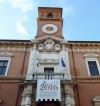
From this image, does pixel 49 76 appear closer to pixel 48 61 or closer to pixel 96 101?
pixel 48 61

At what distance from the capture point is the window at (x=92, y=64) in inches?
666

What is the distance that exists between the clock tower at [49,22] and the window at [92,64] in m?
4.11

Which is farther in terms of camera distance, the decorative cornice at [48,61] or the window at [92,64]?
the decorative cornice at [48,61]

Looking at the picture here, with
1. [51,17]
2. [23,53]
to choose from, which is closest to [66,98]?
[23,53]

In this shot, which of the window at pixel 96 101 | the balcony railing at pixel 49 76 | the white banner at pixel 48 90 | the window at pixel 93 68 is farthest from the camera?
the window at pixel 93 68

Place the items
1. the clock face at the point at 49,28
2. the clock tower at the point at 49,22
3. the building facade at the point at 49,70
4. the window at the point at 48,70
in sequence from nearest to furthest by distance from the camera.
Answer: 1. the building facade at the point at 49,70
2. the window at the point at 48,70
3. the clock tower at the point at 49,22
4. the clock face at the point at 49,28

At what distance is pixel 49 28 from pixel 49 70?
6.39 metres

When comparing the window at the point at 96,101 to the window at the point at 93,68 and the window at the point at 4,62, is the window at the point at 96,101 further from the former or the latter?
the window at the point at 4,62

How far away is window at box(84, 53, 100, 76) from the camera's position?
1691cm

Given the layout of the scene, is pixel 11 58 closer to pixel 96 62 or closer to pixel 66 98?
pixel 66 98

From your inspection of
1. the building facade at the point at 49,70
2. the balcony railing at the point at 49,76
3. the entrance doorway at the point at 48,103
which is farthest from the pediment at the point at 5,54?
the entrance doorway at the point at 48,103

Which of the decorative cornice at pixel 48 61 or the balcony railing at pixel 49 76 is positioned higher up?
the decorative cornice at pixel 48 61

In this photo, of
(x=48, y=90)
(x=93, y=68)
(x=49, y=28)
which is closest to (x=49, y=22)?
(x=49, y=28)

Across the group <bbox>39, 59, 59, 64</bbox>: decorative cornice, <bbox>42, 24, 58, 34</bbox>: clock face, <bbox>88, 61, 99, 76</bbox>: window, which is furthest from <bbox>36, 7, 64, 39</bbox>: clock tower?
<bbox>88, 61, 99, 76</bbox>: window
